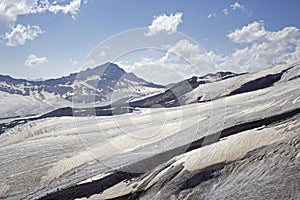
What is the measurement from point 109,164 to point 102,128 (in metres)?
24.8

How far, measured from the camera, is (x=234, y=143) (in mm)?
24406

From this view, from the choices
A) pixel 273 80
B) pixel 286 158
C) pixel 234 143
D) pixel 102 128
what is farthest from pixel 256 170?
pixel 273 80

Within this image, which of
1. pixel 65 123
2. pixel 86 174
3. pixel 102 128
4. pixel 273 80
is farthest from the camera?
pixel 273 80

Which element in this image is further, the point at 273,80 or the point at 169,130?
the point at 273,80

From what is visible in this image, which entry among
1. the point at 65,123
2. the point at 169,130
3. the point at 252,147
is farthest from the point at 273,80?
the point at 252,147

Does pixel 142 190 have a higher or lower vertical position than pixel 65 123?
lower

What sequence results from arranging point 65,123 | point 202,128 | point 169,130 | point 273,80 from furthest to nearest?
point 273,80
point 65,123
point 169,130
point 202,128

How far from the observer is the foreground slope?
61.6 feet

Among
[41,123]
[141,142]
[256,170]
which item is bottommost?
[256,170]

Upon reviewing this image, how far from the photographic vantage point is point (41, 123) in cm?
7194

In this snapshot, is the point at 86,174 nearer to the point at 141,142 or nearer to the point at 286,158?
the point at 141,142

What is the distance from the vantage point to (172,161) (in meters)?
26.7

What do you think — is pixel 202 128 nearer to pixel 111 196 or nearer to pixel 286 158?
pixel 111 196

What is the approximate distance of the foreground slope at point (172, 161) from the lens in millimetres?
18784
